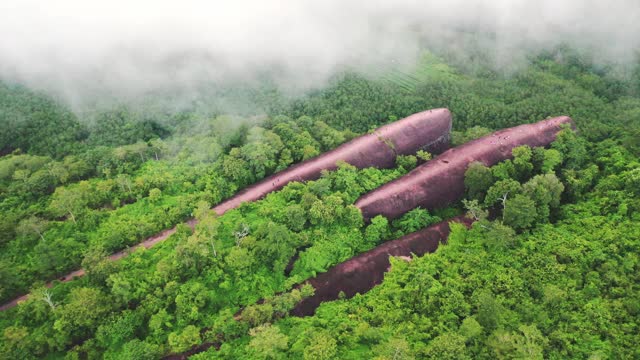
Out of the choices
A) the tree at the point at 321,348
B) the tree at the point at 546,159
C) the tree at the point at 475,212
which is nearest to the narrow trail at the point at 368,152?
the tree at the point at 546,159

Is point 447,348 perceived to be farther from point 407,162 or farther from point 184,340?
point 407,162

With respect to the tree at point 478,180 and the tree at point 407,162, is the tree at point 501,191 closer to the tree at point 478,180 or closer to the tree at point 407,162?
the tree at point 478,180

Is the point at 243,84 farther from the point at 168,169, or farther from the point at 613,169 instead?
the point at 613,169

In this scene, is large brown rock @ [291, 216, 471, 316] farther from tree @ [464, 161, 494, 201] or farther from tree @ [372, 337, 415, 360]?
tree @ [372, 337, 415, 360]

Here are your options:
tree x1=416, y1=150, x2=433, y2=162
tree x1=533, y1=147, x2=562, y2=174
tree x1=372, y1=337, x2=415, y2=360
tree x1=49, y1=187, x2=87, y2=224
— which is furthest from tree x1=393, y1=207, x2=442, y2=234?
tree x1=49, y1=187, x2=87, y2=224

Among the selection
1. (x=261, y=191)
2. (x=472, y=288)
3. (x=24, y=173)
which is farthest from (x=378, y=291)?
(x=24, y=173)
